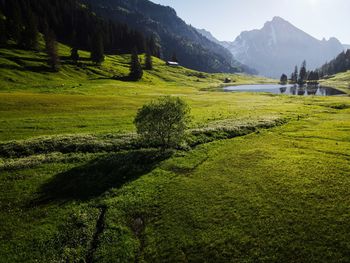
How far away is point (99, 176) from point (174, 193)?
9538 millimetres

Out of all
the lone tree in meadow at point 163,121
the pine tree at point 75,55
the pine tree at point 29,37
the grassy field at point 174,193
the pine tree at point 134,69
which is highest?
the pine tree at point 29,37

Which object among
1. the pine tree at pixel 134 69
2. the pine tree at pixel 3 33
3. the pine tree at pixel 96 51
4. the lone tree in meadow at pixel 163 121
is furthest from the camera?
the pine tree at pixel 96 51

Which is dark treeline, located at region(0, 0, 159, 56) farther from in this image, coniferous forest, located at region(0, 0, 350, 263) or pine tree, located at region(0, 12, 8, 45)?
coniferous forest, located at region(0, 0, 350, 263)

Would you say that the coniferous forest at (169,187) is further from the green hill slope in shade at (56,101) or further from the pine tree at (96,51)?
the pine tree at (96,51)

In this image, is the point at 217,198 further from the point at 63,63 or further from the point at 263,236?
the point at 63,63

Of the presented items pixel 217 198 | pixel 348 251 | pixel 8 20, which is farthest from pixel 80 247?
pixel 8 20

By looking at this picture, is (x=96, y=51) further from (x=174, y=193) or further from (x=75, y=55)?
(x=174, y=193)

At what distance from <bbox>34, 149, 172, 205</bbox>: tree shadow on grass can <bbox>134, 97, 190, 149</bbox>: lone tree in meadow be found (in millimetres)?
2686

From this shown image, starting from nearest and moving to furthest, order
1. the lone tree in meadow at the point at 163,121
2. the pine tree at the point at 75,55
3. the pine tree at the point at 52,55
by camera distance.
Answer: the lone tree in meadow at the point at 163,121
the pine tree at the point at 52,55
the pine tree at the point at 75,55

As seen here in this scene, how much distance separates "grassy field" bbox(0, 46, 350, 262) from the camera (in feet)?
69.8

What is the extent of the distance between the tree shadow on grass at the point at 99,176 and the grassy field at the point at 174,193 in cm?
12

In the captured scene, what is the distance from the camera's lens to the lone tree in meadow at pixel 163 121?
4050cm

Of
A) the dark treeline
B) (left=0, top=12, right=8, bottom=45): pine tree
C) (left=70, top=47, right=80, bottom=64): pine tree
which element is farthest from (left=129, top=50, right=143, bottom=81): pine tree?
(left=0, top=12, right=8, bottom=45): pine tree

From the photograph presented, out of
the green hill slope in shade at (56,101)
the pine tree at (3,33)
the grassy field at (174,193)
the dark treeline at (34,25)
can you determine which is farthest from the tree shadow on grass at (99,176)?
the pine tree at (3,33)
